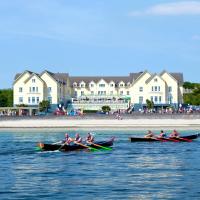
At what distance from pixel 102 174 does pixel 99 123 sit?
6169 cm

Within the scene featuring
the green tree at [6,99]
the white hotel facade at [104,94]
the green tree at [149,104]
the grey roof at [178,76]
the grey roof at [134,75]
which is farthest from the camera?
the green tree at [6,99]

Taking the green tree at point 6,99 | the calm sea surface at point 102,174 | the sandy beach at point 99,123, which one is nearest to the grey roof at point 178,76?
the green tree at point 6,99

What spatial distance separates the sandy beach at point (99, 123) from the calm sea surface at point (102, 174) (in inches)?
1663

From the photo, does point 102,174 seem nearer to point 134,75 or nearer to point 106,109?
point 106,109

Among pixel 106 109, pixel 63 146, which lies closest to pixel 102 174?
pixel 63 146

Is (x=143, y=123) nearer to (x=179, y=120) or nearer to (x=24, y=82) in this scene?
(x=179, y=120)

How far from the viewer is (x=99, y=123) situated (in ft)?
327

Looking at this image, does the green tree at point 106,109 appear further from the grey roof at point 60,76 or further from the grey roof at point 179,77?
the grey roof at point 179,77

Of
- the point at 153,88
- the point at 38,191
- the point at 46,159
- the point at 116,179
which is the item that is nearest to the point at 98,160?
the point at 46,159

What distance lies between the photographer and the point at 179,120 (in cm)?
9775

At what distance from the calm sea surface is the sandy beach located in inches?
1663

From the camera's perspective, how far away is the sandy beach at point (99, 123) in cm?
9738

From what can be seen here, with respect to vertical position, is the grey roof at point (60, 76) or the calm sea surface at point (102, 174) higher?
the grey roof at point (60, 76)

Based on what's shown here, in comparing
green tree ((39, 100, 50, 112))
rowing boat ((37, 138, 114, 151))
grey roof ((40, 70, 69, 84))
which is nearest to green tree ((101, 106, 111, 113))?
green tree ((39, 100, 50, 112))
